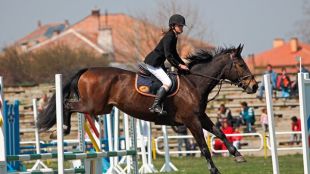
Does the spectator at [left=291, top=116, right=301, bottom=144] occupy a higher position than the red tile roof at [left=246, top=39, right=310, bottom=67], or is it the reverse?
the red tile roof at [left=246, top=39, right=310, bottom=67]

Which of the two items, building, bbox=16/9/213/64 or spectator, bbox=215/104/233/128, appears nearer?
spectator, bbox=215/104/233/128

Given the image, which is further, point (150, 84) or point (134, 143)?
point (150, 84)

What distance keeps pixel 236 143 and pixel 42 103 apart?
28.5ft

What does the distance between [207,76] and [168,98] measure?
0.78 meters

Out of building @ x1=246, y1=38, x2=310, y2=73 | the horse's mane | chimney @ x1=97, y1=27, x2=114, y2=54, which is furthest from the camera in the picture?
building @ x1=246, y1=38, x2=310, y2=73

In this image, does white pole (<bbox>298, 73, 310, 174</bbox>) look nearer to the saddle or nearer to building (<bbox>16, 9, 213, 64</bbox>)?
the saddle

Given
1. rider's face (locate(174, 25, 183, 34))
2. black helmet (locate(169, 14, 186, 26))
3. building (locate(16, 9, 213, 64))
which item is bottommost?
rider's face (locate(174, 25, 183, 34))

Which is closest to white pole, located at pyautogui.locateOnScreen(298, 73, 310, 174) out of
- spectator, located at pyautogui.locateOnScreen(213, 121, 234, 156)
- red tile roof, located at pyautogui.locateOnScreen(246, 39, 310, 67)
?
spectator, located at pyautogui.locateOnScreen(213, 121, 234, 156)

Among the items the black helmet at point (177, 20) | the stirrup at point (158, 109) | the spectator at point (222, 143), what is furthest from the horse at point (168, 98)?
the spectator at point (222, 143)

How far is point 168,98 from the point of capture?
13305 millimetres

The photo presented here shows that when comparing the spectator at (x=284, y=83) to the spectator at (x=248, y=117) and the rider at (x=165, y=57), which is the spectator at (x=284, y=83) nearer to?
the spectator at (x=248, y=117)

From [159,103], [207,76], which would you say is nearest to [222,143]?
[207,76]

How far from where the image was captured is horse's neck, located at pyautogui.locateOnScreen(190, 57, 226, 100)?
13.4m

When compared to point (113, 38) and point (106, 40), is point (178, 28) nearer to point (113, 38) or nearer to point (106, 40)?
point (106, 40)
